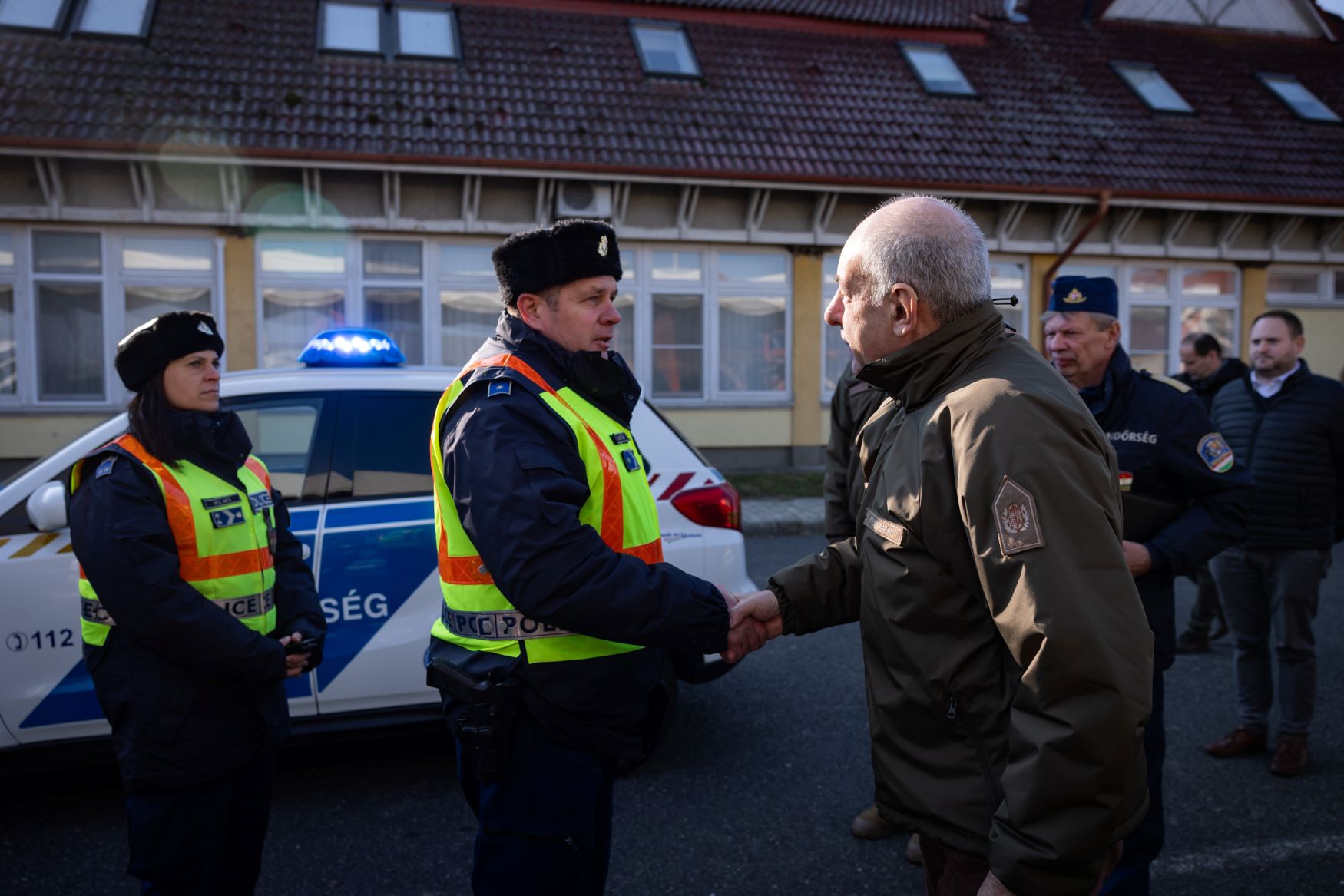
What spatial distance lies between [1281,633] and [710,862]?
2873 millimetres

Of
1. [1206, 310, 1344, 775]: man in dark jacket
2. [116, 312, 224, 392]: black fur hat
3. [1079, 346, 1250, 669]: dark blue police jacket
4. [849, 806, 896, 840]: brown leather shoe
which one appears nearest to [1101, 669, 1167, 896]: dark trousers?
[1079, 346, 1250, 669]: dark blue police jacket

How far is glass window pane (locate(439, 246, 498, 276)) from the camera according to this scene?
43.7 ft

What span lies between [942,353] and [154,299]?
42.0ft

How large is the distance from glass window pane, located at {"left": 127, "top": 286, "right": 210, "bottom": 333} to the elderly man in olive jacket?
12300 millimetres

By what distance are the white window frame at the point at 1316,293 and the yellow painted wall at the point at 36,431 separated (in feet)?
57.1

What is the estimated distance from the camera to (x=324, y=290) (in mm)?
12992

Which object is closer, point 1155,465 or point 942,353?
point 942,353

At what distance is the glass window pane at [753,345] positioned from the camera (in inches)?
574

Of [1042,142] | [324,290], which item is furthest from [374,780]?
[1042,142]

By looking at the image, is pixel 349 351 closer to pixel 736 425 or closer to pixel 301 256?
pixel 301 256

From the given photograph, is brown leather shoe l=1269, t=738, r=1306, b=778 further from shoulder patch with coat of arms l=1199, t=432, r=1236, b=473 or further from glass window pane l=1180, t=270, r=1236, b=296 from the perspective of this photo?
glass window pane l=1180, t=270, r=1236, b=296

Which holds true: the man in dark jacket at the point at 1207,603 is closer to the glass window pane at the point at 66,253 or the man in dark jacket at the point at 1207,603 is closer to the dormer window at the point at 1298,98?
the glass window pane at the point at 66,253

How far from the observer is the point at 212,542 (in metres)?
2.76

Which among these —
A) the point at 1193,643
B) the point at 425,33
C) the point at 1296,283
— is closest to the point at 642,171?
the point at 425,33
